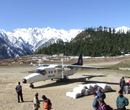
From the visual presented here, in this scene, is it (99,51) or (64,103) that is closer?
(64,103)

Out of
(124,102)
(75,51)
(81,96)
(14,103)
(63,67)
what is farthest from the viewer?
(75,51)

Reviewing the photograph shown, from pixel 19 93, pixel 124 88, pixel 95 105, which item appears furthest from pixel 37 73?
pixel 95 105

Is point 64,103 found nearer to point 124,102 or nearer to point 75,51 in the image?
point 124,102

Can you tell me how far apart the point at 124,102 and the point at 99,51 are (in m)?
108

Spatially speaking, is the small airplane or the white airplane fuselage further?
the small airplane

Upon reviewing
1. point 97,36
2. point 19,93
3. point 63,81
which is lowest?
point 63,81

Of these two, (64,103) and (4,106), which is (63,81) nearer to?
(64,103)

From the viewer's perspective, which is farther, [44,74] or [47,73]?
[47,73]

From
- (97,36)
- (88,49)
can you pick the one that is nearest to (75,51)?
(88,49)

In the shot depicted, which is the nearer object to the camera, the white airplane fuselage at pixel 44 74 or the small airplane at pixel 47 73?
the white airplane fuselage at pixel 44 74

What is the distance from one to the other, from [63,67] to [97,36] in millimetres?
153091

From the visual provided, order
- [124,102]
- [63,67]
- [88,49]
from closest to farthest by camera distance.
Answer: [124,102]
[63,67]
[88,49]

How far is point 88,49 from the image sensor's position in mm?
123812

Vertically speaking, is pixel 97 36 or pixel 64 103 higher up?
pixel 97 36
